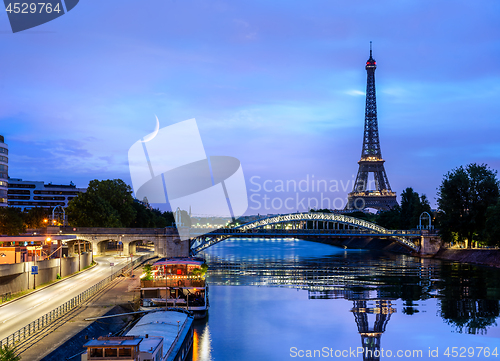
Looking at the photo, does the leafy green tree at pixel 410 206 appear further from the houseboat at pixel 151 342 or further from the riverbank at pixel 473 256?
the houseboat at pixel 151 342

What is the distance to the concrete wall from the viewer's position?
41.1 metres

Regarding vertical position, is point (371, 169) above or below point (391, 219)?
above

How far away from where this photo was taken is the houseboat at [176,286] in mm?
42219

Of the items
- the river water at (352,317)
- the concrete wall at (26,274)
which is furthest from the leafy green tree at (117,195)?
the concrete wall at (26,274)

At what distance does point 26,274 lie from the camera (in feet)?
147

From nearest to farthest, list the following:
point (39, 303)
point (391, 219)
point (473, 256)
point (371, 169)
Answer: point (39, 303), point (473, 256), point (391, 219), point (371, 169)

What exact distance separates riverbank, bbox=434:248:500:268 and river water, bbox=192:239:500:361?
10.7 m

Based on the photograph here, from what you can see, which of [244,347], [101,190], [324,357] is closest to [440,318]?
[324,357]

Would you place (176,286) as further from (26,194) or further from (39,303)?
(26,194)

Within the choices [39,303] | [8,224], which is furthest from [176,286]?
[8,224]

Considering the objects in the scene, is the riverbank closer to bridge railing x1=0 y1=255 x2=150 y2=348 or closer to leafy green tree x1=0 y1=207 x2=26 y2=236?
bridge railing x1=0 y1=255 x2=150 y2=348

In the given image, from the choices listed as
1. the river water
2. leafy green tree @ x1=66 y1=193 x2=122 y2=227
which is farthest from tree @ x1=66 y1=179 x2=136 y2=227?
the river water

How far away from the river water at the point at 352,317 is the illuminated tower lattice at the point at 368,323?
7 centimetres

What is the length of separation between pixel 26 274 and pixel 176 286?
13.4 meters
